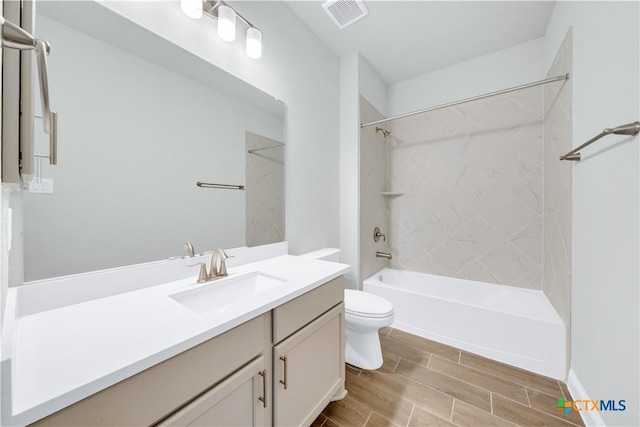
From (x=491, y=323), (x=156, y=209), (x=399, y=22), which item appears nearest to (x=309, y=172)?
(x=156, y=209)

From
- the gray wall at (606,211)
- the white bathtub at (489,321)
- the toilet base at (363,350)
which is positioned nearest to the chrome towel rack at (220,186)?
the toilet base at (363,350)

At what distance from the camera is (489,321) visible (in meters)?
1.84

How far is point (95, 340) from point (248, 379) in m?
0.46

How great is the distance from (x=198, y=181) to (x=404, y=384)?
172cm

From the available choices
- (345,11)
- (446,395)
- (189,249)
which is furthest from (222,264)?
(345,11)

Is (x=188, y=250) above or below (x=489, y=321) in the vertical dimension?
above

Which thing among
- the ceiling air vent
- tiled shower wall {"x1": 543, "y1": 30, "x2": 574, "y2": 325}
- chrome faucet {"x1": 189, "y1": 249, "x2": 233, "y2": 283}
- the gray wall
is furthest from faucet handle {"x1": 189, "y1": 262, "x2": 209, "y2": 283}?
tiled shower wall {"x1": 543, "y1": 30, "x2": 574, "y2": 325}

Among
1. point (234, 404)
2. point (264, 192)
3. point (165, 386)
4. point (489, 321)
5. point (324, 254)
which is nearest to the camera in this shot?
point (165, 386)

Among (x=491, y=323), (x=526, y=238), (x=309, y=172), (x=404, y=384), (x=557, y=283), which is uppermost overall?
(x=309, y=172)

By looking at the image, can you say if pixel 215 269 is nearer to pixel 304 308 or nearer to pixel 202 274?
pixel 202 274

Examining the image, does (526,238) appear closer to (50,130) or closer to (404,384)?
(404,384)

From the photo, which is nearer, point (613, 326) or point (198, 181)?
point (613, 326)

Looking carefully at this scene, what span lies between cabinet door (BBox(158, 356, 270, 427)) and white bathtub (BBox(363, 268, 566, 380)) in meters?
1.62

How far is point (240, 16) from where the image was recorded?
136 cm
